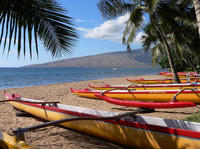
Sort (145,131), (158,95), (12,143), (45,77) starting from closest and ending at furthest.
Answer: (12,143)
(145,131)
(158,95)
(45,77)

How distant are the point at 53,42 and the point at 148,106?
232 centimetres

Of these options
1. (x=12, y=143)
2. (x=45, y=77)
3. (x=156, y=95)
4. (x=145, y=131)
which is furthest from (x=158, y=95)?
(x=45, y=77)

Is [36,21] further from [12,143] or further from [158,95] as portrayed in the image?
[158,95]

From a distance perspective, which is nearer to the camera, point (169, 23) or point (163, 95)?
point (163, 95)

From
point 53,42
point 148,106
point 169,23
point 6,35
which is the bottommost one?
point 148,106

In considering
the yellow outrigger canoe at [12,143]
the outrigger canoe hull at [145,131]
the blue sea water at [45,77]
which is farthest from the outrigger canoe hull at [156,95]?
the blue sea water at [45,77]

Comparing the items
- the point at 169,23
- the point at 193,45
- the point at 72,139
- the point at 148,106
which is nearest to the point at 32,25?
the point at 72,139

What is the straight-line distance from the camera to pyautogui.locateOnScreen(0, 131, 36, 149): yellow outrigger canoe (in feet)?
6.03

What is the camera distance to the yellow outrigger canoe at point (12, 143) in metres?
1.84

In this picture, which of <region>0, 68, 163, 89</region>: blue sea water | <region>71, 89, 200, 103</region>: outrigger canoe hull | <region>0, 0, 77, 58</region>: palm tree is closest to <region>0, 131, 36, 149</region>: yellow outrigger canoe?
<region>0, 0, 77, 58</region>: palm tree

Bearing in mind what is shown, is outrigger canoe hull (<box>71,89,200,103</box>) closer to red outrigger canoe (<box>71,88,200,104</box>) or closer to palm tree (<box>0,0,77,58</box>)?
red outrigger canoe (<box>71,88,200,104</box>)

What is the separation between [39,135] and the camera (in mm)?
3684

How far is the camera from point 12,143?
1978mm

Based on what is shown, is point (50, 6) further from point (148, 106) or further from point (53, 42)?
point (148, 106)
